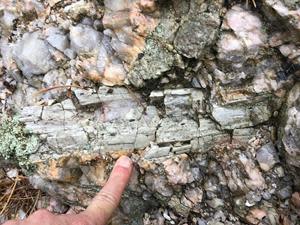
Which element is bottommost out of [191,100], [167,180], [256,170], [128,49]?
[167,180]

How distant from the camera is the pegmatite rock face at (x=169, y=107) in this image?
3.21 meters

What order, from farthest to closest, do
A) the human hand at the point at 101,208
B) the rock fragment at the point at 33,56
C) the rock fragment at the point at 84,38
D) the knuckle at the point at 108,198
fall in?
1. the rock fragment at the point at 33,56
2. the rock fragment at the point at 84,38
3. the knuckle at the point at 108,198
4. the human hand at the point at 101,208

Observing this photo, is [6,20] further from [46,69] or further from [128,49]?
[128,49]

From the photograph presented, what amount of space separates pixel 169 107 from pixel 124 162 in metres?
0.55

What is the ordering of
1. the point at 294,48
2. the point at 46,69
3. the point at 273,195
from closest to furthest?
the point at 294,48 → the point at 273,195 → the point at 46,69

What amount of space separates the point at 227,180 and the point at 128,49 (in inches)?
49.8

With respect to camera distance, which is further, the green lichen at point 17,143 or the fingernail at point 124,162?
the green lichen at point 17,143

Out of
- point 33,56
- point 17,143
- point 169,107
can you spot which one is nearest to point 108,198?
point 169,107

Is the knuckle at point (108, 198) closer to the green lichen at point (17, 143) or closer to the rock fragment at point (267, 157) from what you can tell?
the green lichen at point (17, 143)

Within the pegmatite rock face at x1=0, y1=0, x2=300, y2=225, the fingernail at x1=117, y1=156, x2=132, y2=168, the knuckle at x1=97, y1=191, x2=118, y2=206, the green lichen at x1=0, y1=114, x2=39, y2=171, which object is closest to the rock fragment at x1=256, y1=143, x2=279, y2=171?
the pegmatite rock face at x1=0, y1=0, x2=300, y2=225

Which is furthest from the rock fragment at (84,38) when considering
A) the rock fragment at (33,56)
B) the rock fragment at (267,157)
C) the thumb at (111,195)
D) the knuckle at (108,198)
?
the rock fragment at (267,157)

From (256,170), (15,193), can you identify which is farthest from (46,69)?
(256,170)

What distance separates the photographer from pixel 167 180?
350cm

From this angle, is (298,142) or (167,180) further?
(167,180)
